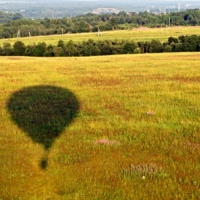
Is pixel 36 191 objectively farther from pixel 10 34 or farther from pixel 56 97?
pixel 10 34

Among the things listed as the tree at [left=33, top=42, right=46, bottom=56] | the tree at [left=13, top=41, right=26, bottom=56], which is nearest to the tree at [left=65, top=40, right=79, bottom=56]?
the tree at [left=33, top=42, right=46, bottom=56]

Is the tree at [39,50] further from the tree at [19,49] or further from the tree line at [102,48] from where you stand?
the tree at [19,49]

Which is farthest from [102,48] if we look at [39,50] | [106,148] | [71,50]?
[106,148]

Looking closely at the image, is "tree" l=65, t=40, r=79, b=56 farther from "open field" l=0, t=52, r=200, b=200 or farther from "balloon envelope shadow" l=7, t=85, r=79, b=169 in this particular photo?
"open field" l=0, t=52, r=200, b=200

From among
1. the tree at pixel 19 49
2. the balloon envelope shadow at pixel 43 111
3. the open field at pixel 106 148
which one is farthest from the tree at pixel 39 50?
the open field at pixel 106 148

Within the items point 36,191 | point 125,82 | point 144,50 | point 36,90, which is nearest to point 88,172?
point 36,191

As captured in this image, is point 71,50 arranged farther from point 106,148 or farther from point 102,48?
point 106,148
